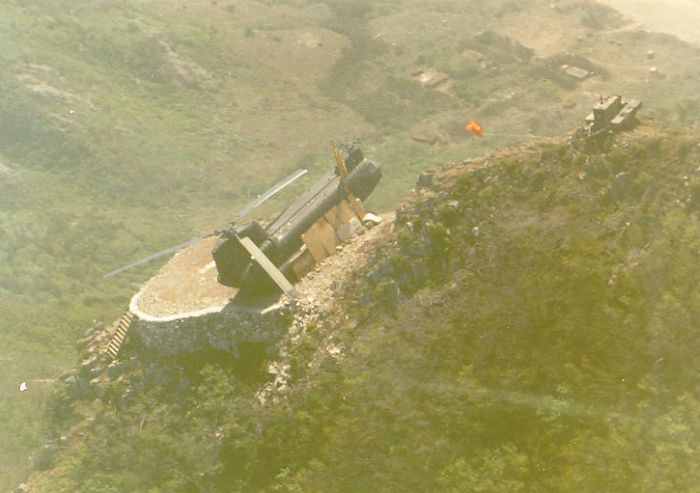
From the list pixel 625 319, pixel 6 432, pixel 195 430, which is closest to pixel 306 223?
pixel 195 430

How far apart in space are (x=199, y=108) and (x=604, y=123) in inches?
1823

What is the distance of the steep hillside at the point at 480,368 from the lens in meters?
23.4

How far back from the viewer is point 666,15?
7088cm

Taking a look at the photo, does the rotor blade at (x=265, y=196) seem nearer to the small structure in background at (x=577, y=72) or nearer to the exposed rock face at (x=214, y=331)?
the exposed rock face at (x=214, y=331)

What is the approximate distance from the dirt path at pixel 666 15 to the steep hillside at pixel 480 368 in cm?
4477

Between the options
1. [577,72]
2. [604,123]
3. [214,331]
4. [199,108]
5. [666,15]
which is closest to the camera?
[214,331]

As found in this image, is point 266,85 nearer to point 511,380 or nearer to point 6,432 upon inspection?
point 6,432

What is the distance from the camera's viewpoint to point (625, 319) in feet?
82.1

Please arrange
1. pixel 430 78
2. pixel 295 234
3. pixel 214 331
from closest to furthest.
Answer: pixel 214 331, pixel 295 234, pixel 430 78

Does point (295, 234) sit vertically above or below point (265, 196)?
below

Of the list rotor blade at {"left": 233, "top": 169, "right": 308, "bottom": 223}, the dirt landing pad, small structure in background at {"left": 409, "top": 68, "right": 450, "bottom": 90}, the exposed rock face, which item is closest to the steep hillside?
the exposed rock face

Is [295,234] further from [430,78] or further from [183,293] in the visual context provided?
[430,78]

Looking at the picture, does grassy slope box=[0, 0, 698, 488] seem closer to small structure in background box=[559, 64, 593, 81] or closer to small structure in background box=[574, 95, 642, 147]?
small structure in background box=[559, 64, 593, 81]

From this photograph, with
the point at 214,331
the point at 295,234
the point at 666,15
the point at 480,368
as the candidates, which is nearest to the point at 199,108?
the point at 295,234
